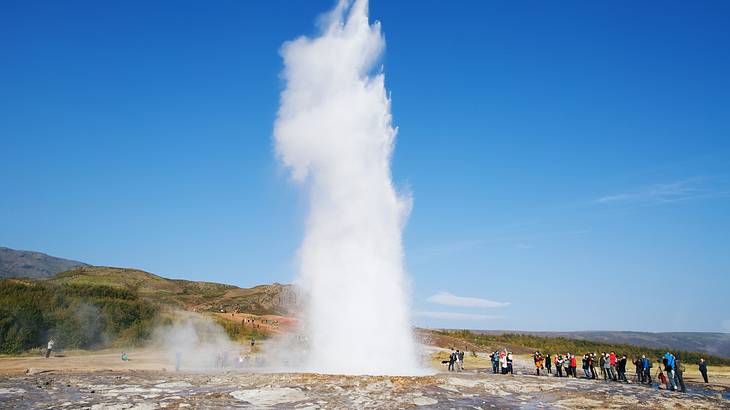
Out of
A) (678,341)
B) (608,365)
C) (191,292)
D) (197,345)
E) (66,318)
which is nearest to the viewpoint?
(608,365)

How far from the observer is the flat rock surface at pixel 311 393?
→ 14117 mm

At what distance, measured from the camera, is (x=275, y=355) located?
1237 inches

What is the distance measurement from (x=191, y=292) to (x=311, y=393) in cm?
8484

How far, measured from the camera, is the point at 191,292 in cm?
9406

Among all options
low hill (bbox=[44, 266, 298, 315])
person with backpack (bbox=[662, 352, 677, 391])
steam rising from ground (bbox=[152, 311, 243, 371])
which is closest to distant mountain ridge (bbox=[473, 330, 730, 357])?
low hill (bbox=[44, 266, 298, 315])

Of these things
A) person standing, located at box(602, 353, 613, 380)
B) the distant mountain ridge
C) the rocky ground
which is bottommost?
the rocky ground

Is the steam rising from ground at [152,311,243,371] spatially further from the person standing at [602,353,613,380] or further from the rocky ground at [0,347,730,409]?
the person standing at [602,353,613,380]

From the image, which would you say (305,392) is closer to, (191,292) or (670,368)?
(670,368)

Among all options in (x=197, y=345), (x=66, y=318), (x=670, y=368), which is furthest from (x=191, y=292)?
(x=670, y=368)

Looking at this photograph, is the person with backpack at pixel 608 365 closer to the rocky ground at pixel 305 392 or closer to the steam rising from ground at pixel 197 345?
the rocky ground at pixel 305 392

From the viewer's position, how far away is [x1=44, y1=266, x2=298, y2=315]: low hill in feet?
251

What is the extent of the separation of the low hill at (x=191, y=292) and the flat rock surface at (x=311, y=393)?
54.5 metres

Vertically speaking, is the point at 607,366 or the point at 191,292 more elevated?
the point at 191,292

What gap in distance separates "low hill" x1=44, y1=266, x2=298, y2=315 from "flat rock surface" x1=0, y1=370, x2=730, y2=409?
179 ft
